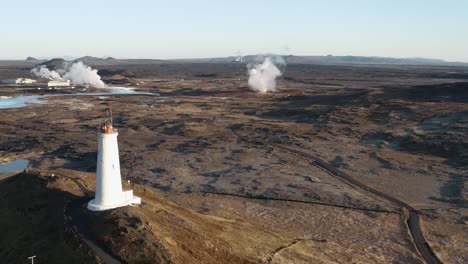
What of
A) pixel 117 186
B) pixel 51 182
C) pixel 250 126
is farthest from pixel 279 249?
pixel 250 126

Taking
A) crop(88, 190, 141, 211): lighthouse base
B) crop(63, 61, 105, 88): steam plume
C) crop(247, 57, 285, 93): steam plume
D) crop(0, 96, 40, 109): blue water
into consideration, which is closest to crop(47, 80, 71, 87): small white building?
crop(63, 61, 105, 88): steam plume

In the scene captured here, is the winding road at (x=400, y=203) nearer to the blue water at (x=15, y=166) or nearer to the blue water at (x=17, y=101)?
the blue water at (x=15, y=166)

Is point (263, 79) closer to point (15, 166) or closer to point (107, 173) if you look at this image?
point (15, 166)

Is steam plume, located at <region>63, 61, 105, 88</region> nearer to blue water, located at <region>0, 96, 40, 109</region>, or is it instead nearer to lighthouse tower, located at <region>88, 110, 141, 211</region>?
blue water, located at <region>0, 96, 40, 109</region>

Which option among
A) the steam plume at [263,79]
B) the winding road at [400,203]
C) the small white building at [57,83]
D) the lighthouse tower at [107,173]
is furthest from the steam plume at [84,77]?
the lighthouse tower at [107,173]

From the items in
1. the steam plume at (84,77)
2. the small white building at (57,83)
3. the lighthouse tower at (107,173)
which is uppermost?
the lighthouse tower at (107,173)

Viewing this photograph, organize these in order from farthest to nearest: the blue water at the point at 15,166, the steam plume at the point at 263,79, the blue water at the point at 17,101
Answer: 1. the steam plume at the point at 263,79
2. the blue water at the point at 17,101
3. the blue water at the point at 15,166

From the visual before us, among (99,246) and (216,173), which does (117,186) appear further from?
(216,173)

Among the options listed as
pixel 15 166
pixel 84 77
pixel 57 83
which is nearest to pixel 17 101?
pixel 57 83
